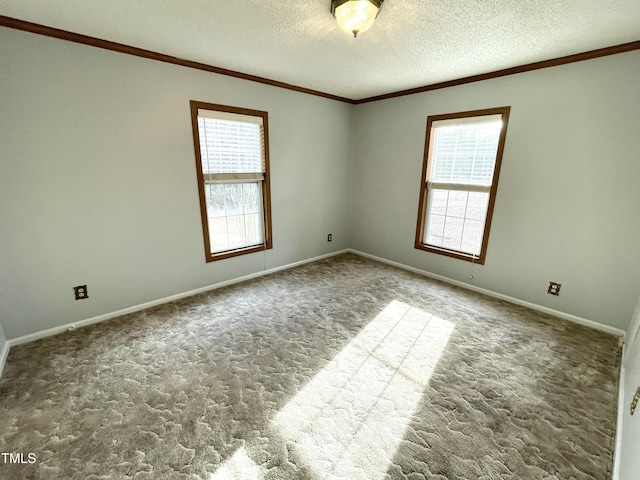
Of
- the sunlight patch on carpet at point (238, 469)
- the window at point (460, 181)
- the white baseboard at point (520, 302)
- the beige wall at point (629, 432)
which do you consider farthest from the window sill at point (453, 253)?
the sunlight patch on carpet at point (238, 469)

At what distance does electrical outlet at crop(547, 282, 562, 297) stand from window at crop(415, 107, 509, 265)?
2.17 feet

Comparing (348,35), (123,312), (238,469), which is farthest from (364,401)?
(348,35)

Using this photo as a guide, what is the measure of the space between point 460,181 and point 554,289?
4.91ft

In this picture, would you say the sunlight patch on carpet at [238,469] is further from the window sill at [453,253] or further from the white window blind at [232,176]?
the window sill at [453,253]

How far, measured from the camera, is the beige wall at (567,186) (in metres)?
2.32

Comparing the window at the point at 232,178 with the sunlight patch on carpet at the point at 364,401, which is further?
the window at the point at 232,178

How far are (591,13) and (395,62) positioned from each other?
4.44 feet

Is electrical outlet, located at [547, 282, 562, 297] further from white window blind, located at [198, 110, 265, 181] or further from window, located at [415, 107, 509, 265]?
white window blind, located at [198, 110, 265, 181]

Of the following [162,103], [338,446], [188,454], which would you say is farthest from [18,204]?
[338,446]

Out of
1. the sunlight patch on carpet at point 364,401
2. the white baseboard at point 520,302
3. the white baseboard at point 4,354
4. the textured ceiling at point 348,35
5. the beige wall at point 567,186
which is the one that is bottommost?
the sunlight patch on carpet at point 364,401

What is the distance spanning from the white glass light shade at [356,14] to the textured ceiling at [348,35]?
0.13 meters

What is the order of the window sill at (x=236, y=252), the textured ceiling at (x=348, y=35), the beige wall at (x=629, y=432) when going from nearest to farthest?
the beige wall at (x=629, y=432) → the textured ceiling at (x=348, y=35) → the window sill at (x=236, y=252)

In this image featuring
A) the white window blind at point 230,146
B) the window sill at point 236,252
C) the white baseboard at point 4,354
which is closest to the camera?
the white baseboard at point 4,354

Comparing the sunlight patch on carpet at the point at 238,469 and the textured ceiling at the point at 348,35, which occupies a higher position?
the textured ceiling at the point at 348,35
